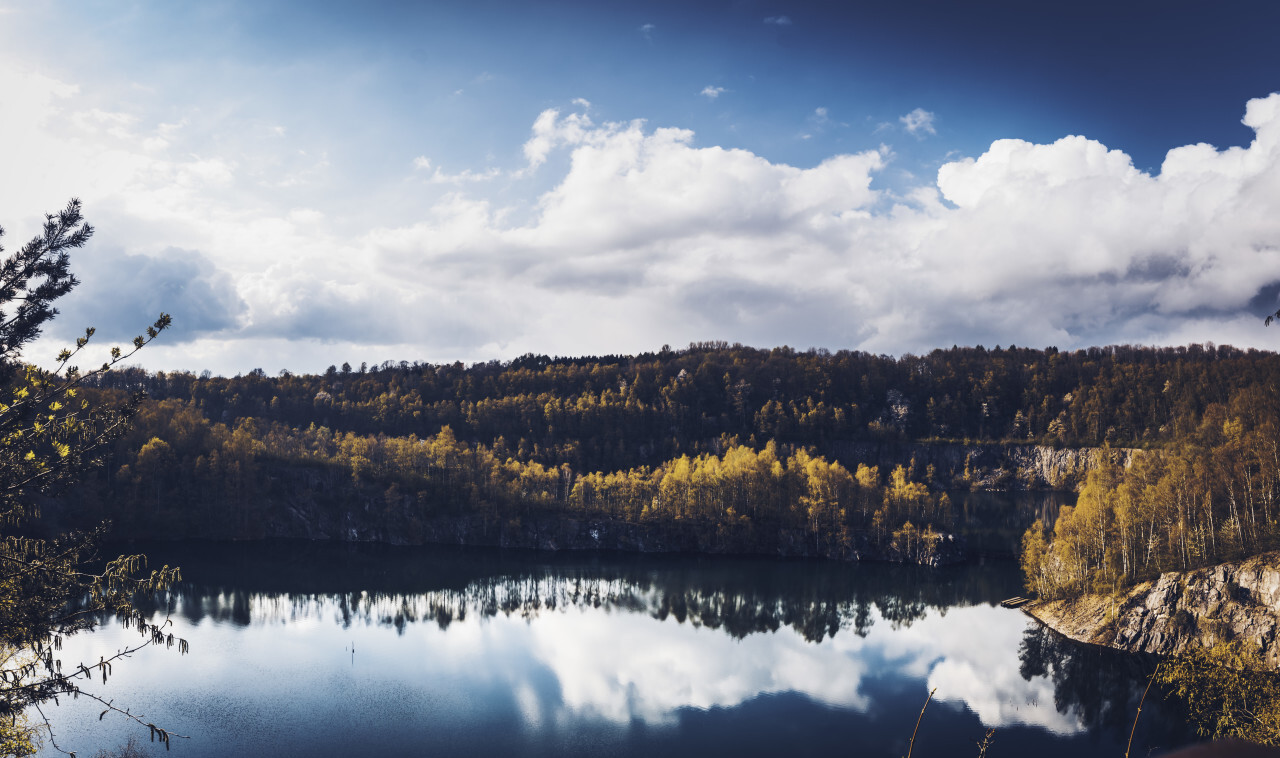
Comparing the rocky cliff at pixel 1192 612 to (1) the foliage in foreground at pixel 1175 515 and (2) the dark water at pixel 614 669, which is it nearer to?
(1) the foliage in foreground at pixel 1175 515

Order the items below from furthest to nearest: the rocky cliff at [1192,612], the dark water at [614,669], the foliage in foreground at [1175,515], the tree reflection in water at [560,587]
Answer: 1. the tree reflection in water at [560,587]
2. the foliage in foreground at [1175,515]
3. the rocky cliff at [1192,612]
4. the dark water at [614,669]

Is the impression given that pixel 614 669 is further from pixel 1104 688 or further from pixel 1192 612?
pixel 1192 612

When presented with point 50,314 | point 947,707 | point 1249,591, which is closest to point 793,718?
point 947,707

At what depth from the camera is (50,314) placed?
1277 cm

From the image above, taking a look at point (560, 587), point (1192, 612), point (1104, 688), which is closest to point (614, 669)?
point (560, 587)

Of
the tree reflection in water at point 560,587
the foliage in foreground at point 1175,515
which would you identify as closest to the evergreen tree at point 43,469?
the tree reflection in water at point 560,587

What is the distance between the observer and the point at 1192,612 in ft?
188

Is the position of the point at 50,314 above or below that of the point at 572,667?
above

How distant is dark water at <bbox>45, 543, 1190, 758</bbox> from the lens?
45375mm

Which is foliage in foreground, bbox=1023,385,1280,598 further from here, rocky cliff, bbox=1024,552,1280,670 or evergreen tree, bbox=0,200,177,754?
evergreen tree, bbox=0,200,177,754

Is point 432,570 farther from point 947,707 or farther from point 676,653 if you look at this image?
point 947,707

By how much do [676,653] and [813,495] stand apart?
5712cm

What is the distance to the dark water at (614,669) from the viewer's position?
4538 centimetres

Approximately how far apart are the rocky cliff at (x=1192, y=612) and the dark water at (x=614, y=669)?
2.50 meters
